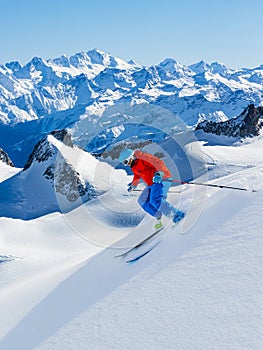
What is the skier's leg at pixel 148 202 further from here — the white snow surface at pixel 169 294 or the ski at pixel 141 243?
the white snow surface at pixel 169 294

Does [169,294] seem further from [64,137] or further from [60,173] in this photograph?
[64,137]

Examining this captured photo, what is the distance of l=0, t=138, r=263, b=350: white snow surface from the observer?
15.9 ft

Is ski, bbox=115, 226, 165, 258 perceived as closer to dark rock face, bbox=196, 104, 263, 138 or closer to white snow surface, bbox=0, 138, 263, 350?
white snow surface, bbox=0, 138, 263, 350

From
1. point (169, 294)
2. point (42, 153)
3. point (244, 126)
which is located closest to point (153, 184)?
point (169, 294)

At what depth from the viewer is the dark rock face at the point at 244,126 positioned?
7469 centimetres

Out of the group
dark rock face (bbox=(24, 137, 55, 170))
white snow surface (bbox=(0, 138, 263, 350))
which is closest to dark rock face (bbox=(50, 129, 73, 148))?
dark rock face (bbox=(24, 137, 55, 170))

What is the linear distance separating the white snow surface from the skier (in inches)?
24.9

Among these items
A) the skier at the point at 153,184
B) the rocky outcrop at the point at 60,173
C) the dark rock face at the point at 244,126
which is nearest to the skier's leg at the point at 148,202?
the skier at the point at 153,184

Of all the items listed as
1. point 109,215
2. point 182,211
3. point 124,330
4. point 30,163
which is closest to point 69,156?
point 30,163

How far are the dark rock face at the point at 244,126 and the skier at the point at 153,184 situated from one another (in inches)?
2689

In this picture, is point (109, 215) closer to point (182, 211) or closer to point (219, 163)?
point (182, 211)

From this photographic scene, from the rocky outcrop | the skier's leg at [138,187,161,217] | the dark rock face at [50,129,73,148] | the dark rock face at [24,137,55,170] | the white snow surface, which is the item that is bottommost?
the white snow surface

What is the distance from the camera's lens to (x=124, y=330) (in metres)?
5.37

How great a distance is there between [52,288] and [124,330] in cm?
326
